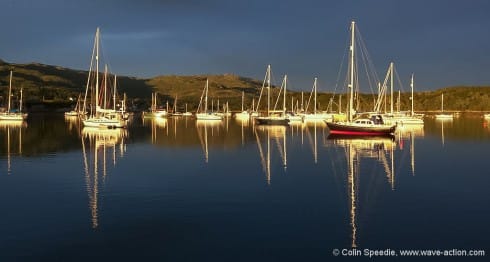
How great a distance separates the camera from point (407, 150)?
41.0m

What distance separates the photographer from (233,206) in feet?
60.6

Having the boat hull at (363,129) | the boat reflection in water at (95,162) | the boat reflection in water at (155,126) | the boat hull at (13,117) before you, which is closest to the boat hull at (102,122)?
the boat reflection in water at (155,126)

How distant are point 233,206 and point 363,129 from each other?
1552 inches

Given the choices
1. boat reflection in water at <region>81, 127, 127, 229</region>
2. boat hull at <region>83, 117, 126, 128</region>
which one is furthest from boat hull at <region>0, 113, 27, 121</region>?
boat reflection in water at <region>81, 127, 127, 229</region>

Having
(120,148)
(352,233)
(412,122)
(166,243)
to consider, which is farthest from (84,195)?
(412,122)

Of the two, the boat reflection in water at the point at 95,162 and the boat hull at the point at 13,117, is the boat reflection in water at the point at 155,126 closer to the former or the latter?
the boat reflection in water at the point at 95,162

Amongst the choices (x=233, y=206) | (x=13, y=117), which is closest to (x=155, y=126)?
(x=13, y=117)

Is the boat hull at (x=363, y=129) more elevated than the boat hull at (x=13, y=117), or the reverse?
the boat hull at (x=13, y=117)

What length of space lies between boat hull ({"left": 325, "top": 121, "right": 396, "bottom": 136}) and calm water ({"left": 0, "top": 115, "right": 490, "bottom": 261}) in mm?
20619

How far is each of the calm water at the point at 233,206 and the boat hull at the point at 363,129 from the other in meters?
20.6

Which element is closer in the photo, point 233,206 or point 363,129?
point 233,206

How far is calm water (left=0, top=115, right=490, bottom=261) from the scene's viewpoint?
13539 millimetres

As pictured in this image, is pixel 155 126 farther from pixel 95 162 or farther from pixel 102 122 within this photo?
pixel 95 162

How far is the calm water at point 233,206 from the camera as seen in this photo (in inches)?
533
